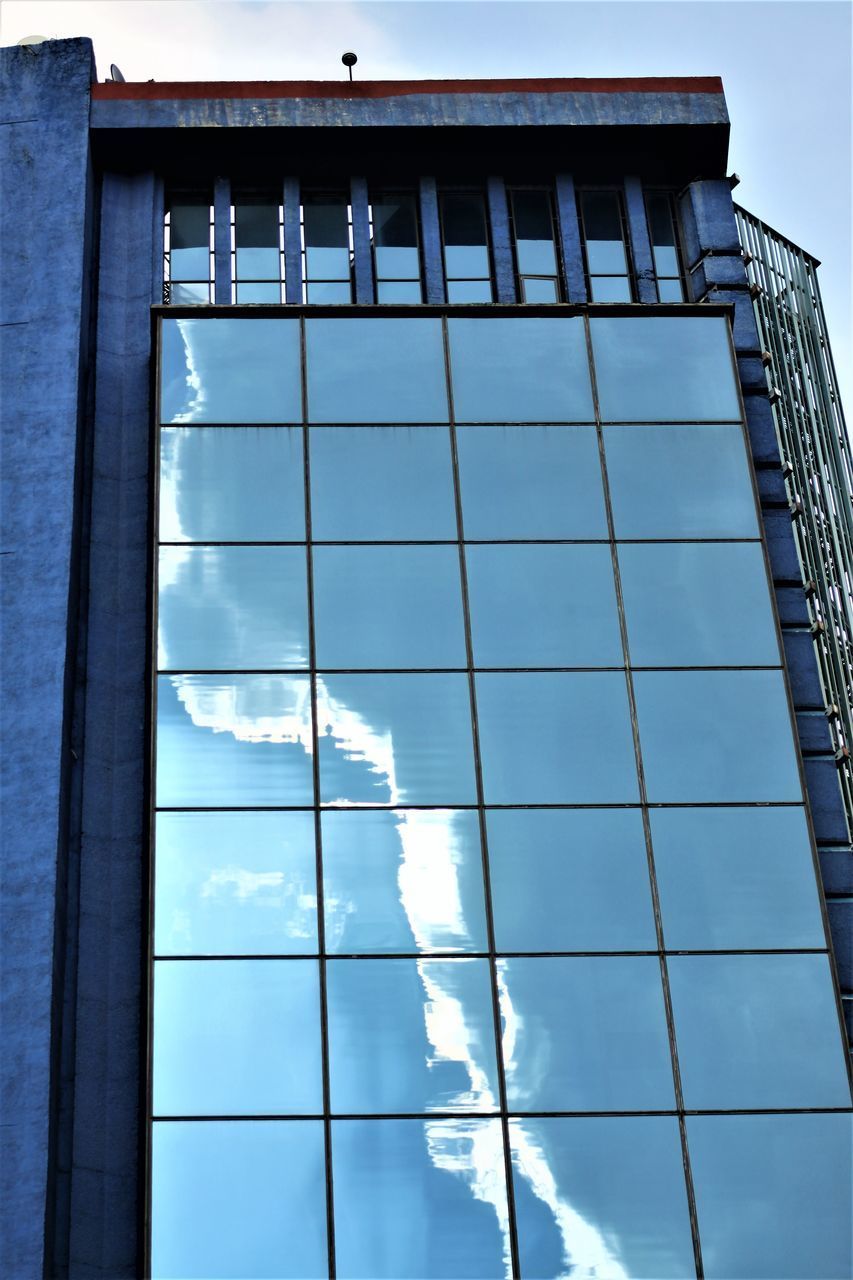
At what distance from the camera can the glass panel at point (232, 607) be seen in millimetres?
27266

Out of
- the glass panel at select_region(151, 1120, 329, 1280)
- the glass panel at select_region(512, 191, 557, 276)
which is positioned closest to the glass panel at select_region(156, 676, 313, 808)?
the glass panel at select_region(151, 1120, 329, 1280)

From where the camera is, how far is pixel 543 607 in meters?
28.0

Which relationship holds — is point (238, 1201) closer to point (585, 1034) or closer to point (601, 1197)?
point (601, 1197)

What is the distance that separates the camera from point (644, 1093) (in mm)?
24484

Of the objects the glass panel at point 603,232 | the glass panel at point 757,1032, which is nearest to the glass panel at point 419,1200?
the glass panel at point 757,1032

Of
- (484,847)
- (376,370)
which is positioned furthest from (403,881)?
(376,370)

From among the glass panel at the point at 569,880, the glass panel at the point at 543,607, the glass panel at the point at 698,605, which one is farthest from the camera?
the glass panel at the point at 698,605

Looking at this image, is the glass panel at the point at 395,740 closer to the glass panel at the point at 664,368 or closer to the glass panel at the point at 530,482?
the glass panel at the point at 530,482

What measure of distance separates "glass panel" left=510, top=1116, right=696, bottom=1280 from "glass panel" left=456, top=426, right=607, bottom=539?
386 inches

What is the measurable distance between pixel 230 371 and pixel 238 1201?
13924mm

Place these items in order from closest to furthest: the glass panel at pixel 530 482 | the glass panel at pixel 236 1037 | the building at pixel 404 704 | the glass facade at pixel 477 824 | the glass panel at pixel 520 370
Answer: the glass facade at pixel 477 824, the building at pixel 404 704, the glass panel at pixel 236 1037, the glass panel at pixel 530 482, the glass panel at pixel 520 370

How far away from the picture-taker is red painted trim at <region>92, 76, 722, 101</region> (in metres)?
32.3

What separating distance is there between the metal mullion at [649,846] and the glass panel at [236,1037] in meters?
5.16

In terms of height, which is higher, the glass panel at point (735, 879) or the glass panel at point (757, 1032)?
the glass panel at point (735, 879)
